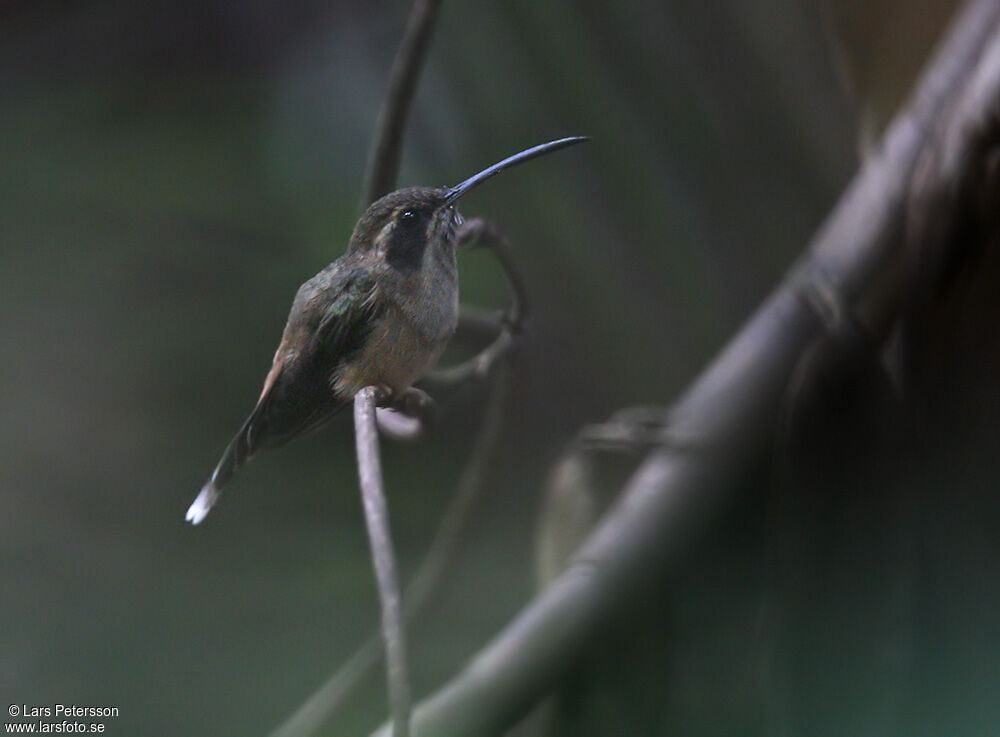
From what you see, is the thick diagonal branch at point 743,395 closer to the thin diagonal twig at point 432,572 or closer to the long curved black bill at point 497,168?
the thin diagonal twig at point 432,572

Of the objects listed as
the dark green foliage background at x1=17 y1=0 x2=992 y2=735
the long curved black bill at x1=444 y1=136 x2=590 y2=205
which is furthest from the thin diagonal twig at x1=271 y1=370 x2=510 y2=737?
the long curved black bill at x1=444 y1=136 x2=590 y2=205

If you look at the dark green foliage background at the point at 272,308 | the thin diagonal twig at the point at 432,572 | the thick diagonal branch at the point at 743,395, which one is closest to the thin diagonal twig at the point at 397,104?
the dark green foliage background at the point at 272,308

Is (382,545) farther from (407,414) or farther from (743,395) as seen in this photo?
(743,395)

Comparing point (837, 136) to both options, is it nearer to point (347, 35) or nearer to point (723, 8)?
point (723, 8)

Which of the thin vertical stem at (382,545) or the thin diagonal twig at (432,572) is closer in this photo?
the thin vertical stem at (382,545)

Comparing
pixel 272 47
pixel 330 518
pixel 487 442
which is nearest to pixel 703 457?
pixel 487 442

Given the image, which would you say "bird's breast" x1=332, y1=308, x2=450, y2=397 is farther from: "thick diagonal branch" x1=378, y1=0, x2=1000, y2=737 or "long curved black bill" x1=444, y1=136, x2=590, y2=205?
"thick diagonal branch" x1=378, y1=0, x2=1000, y2=737
